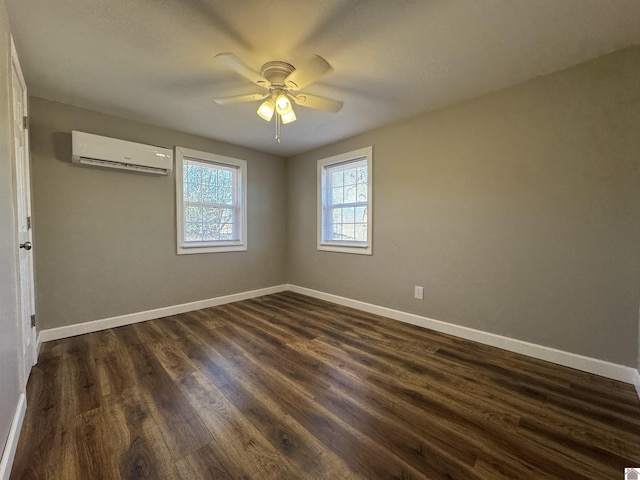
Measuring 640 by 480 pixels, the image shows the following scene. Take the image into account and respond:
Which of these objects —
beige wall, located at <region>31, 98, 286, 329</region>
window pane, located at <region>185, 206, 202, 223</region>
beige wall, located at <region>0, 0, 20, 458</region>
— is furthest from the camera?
window pane, located at <region>185, 206, 202, 223</region>

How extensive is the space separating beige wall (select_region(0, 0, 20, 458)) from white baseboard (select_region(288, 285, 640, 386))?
3.04 meters

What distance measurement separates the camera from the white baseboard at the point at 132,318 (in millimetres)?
2631

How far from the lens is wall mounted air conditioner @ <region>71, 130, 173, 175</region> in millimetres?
2623

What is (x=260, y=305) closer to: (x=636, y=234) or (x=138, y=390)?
(x=138, y=390)

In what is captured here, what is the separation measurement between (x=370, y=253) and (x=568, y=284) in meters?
1.87

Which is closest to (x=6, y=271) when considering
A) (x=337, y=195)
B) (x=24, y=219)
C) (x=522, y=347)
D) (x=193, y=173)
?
(x=24, y=219)

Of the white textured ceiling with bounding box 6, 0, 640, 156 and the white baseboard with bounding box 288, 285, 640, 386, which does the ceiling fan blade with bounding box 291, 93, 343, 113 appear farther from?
the white baseboard with bounding box 288, 285, 640, 386

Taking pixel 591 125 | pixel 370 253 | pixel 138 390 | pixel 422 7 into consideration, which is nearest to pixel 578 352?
pixel 591 125

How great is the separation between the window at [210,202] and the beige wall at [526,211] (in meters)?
2.02

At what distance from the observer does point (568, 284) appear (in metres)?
2.12

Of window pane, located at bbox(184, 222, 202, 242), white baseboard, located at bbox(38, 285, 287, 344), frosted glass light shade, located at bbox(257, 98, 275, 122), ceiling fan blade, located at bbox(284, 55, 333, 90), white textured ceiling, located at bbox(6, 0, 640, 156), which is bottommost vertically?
white baseboard, located at bbox(38, 285, 287, 344)

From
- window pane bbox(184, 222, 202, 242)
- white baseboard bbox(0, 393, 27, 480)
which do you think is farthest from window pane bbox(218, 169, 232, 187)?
white baseboard bbox(0, 393, 27, 480)

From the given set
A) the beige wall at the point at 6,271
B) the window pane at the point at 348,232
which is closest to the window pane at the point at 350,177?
the window pane at the point at 348,232

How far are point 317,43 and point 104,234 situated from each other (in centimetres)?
282
